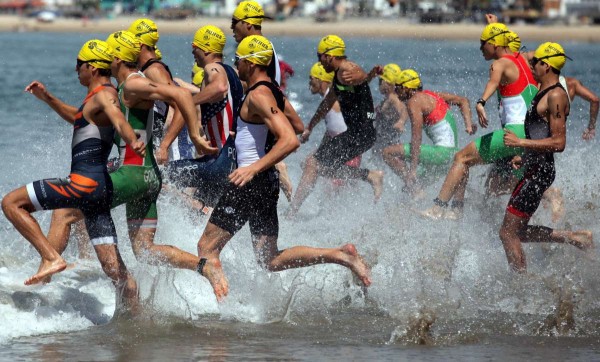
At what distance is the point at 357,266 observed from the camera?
8.29 m

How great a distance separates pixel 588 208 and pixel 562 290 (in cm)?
288

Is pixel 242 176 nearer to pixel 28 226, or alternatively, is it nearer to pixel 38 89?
pixel 28 226

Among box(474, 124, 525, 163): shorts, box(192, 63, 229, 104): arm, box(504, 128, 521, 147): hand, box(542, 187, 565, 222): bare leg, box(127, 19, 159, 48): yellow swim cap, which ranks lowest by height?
box(542, 187, 565, 222): bare leg

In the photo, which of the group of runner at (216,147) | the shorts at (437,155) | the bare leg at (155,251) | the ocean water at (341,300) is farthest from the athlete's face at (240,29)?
Answer: the shorts at (437,155)

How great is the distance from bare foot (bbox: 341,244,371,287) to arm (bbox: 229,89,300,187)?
3.41 feet

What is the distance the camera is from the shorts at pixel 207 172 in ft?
28.8

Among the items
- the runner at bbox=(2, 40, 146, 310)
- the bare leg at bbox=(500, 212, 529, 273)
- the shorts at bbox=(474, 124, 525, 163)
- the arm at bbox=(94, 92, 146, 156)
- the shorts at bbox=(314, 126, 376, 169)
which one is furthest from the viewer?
the shorts at bbox=(314, 126, 376, 169)

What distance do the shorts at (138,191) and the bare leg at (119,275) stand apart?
30 cm

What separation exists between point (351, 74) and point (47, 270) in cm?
467

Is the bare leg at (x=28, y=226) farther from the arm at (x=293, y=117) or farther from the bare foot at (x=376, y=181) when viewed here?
the bare foot at (x=376, y=181)

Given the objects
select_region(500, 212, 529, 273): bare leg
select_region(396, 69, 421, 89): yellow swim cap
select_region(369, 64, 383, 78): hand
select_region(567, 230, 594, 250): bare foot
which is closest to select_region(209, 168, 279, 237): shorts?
select_region(500, 212, 529, 273): bare leg

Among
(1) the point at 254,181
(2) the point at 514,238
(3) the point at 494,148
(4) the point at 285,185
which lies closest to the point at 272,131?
(1) the point at 254,181

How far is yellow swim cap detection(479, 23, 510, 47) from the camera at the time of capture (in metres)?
10.3

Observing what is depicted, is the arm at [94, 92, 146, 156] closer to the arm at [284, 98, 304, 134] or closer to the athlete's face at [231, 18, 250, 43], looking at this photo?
the arm at [284, 98, 304, 134]
